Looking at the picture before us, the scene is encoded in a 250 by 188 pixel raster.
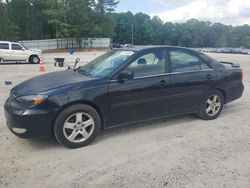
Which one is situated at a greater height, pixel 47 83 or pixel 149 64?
pixel 149 64

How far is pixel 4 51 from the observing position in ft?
59.7

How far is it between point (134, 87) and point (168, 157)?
1.28 metres

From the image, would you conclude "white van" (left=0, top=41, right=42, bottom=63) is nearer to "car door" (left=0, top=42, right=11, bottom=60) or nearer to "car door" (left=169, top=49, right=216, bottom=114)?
"car door" (left=0, top=42, right=11, bottom=60)

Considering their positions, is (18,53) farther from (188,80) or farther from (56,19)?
(56,19)

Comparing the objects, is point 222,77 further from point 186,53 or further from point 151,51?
point 151,51

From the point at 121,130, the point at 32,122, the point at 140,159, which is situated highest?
the point at 32,122

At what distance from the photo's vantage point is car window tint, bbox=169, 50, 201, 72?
16.4 feet

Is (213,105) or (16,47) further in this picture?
(16,47)

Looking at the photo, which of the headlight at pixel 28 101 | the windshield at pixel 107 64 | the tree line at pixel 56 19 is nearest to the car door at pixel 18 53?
the windshield at pixel 107 64

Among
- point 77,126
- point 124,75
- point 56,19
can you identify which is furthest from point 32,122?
point 56,19

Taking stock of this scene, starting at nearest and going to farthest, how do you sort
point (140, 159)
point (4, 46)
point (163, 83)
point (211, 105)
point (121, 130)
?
point (140, 159) < point (163, 83) < point (121, 130) < point (211, 105) < point (4, 46)

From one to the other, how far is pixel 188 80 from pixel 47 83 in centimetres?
255

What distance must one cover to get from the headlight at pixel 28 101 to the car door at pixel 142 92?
3.49ft

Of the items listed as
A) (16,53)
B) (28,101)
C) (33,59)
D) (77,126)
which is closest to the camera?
(28,101)
